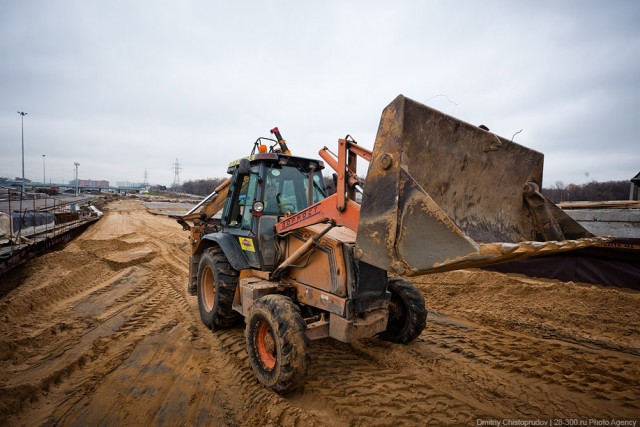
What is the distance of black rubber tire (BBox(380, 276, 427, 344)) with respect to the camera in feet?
13.4

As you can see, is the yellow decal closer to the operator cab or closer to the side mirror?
the operator cab

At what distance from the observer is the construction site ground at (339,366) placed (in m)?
2.94

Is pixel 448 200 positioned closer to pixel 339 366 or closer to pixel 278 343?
pixel 278 343

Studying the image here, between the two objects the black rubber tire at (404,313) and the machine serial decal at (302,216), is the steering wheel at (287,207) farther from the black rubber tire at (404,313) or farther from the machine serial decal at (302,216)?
the black rubber tire at (404,313)

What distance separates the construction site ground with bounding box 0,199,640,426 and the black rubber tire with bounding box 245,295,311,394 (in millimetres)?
209

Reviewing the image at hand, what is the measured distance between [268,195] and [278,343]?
1.87m

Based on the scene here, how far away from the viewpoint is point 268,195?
4.23 meters

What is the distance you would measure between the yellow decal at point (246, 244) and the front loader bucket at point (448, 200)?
1917mm

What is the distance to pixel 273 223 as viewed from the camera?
13.5ft

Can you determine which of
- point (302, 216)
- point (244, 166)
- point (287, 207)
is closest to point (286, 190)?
point (287, 207)

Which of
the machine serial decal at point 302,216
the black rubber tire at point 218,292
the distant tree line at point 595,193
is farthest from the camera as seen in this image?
the distant tree line at point 595,193

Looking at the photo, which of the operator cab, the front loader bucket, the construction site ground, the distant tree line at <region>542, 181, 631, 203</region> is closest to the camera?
the front loader bucket

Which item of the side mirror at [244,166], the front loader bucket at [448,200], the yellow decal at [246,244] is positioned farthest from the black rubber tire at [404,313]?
the side mirror at [244,166]

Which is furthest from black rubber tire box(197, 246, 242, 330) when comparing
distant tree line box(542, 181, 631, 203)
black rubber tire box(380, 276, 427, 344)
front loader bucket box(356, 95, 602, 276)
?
distant tree line box(542, 181, 631, 203)
